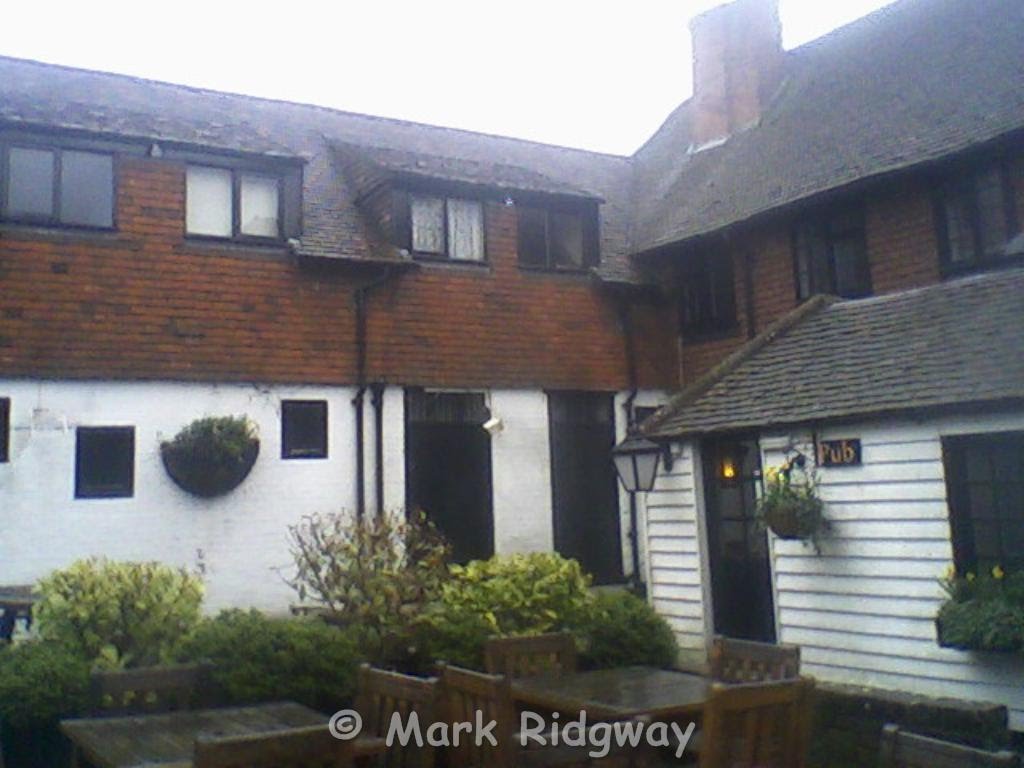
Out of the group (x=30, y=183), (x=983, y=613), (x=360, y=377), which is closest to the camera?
(x=983, y=613)

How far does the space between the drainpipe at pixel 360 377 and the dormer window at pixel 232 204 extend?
1.45 meters

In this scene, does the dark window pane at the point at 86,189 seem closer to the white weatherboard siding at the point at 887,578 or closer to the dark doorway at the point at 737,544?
the dark doorway at the point at 737,544

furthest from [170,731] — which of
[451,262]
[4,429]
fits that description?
[451,262]

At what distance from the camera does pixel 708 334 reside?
16.5 m

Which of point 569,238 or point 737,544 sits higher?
point 569,238

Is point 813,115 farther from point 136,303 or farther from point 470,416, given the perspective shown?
point 136,303

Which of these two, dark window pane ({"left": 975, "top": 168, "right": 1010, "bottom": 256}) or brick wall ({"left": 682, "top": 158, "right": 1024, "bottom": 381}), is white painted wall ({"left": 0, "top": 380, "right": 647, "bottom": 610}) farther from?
dark window pane ({"left": 975, "top": 168, "right": 1010, "bottom": 256})

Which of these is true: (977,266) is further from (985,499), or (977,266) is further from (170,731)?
(170,731)

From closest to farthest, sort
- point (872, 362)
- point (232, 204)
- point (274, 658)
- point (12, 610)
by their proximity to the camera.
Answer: point (274, 658) < point (12, 610) < point (872, 362) < point (232, 204)

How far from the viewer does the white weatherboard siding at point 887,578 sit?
853cm

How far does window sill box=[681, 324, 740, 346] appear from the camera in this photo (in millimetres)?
16005

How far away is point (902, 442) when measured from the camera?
9109 millimetres

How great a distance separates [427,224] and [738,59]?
22.4 ft

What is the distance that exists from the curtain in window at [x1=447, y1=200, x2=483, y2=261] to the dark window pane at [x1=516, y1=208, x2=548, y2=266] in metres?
0.74
